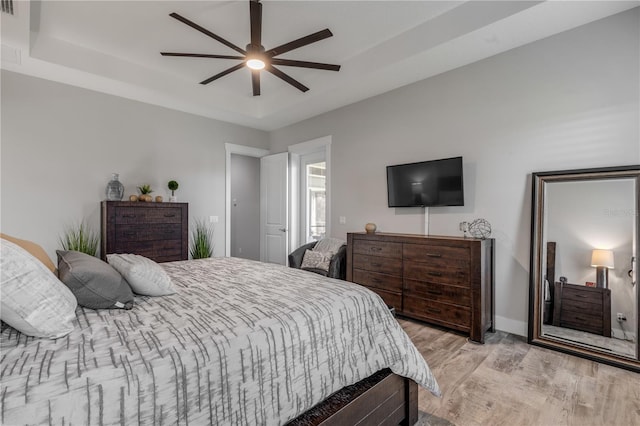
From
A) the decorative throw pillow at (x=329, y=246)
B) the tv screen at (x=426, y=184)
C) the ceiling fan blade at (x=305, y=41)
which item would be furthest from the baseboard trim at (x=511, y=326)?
the ceiling fan blade at (x=305, y=41)

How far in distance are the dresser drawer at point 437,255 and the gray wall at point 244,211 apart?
3722 millimetres

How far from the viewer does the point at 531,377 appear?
2209mm

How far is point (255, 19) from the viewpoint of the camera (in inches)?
86.8

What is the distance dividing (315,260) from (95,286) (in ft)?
9.40

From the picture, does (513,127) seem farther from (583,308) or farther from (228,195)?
(228,195)

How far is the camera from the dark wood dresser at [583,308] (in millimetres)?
2502

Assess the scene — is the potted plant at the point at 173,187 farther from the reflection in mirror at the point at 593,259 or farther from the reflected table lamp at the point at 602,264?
the reflected table lamp at the point at 602,264

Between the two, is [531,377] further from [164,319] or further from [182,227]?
[182,227]

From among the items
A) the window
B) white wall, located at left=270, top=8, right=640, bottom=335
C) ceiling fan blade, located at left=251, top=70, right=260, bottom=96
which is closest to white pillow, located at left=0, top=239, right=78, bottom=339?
ceiling fan blade, located at left=251, top=70, right=260, bottom=96

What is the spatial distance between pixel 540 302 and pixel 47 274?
349 centimetres

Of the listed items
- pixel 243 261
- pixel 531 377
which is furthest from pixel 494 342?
pixel 243 261

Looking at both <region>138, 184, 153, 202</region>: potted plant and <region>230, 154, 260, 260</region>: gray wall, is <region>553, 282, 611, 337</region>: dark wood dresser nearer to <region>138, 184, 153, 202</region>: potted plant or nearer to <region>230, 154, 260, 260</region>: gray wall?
<region>138, 184, 153, 202</region>: potted plant

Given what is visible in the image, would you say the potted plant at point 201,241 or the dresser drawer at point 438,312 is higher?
the potted plant at point 201,241

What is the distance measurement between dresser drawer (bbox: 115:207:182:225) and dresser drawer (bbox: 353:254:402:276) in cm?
245
